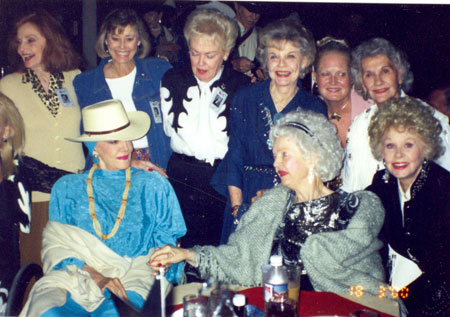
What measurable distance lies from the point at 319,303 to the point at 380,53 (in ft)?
4.81

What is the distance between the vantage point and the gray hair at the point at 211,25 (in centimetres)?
254

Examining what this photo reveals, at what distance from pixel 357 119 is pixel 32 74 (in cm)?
176

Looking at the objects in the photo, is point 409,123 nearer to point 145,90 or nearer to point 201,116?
point 201,116

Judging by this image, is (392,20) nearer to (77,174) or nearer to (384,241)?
(384,241)

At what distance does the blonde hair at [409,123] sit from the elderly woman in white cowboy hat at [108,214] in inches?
44.8

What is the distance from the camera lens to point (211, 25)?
2.54 metres

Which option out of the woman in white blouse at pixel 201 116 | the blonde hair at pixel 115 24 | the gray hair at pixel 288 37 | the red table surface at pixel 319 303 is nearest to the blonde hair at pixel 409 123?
the gray hair at pixel 288 37

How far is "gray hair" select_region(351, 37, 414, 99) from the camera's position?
8.37 ft

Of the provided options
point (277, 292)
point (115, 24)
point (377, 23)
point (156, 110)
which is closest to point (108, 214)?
point (156, 110)

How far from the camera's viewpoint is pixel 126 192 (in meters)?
2.40

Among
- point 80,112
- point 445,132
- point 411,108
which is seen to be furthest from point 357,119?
point 80,112

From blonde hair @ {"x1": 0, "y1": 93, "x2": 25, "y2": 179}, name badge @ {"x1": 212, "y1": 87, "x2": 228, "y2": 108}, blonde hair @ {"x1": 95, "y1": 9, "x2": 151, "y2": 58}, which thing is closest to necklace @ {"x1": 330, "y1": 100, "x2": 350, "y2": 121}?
name badge @ {"x1": 212, "y1": 87, "x2": 228, "y2": 108}

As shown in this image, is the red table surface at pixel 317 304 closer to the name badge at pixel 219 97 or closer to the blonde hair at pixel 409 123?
the blonde hair at pixel 409 123

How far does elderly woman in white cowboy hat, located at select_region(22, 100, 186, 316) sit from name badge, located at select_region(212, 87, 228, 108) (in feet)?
1.57
